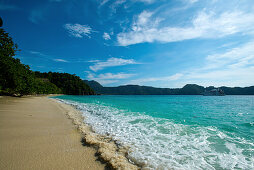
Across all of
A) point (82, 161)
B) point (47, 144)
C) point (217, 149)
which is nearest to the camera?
point (82, 161)

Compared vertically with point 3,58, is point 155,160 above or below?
below

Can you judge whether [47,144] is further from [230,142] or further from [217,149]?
[230,142]

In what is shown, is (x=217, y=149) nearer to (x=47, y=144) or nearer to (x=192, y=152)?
(x=192, y=152)

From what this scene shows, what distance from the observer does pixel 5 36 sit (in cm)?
1747

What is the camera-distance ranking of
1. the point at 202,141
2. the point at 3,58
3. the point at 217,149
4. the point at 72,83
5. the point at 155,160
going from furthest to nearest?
the point at 72,83, the point at 3,58, the point at 202,141, the point at 217,149, the point at 155,160

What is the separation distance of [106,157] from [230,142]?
6.25 metres

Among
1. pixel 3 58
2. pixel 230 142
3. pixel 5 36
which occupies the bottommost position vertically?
pixel 230 142

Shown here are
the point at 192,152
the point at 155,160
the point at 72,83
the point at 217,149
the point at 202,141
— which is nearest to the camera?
the point at 155,160

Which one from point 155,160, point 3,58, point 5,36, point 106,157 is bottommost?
point 155,160

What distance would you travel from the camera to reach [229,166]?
10.8 ft

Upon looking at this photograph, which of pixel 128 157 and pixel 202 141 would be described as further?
pixel 202 141

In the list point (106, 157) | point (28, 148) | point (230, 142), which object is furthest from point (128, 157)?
point (230, 142)

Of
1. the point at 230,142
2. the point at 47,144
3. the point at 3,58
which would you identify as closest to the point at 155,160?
the point at 47,144

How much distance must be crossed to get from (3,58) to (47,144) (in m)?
22.2
